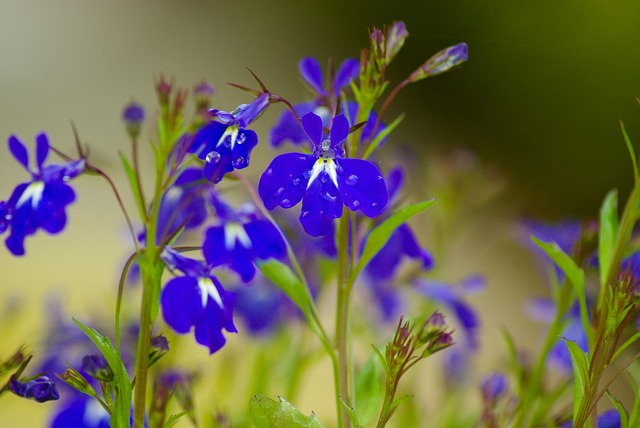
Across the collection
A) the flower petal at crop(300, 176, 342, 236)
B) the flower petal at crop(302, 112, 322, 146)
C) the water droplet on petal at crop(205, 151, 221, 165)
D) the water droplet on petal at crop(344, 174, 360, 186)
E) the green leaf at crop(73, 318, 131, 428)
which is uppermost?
the flower petal at crop(302, 112, 322, 146)

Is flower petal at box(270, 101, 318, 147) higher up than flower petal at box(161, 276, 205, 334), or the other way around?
flower petal at box(270, 101, 318, 147)

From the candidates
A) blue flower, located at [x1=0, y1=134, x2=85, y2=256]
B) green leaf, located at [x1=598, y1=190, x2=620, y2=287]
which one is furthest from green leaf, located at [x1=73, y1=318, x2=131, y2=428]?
green leaf, located at [x1=598, y1=190, x2=620, y2=287]

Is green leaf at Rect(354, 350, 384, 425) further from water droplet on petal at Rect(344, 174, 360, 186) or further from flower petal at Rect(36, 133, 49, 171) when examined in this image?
flower petal at Rect(36, 133, 49, 171)

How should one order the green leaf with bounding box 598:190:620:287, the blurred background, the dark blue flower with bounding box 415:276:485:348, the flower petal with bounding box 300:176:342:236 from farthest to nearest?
the blurred background, the dark blue flower with bounding box 415:276:485:348, the green leaf with bounding box 598:190:620:287, the flower petal with bounding box 300:176:342:236

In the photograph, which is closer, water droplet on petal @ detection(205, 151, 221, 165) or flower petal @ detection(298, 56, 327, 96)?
water droplet on petal @ detection(205, 151, 221, 165)

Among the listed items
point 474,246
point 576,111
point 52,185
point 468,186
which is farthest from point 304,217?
point 474,246

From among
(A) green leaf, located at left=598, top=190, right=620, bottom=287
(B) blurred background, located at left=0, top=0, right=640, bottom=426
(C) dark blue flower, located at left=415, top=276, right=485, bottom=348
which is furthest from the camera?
(B) blurred background, located at left=0, top=0, right=640, bottom=426

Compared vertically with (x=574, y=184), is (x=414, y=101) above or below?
above

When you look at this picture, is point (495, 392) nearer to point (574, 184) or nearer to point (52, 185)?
point (52, 185)
